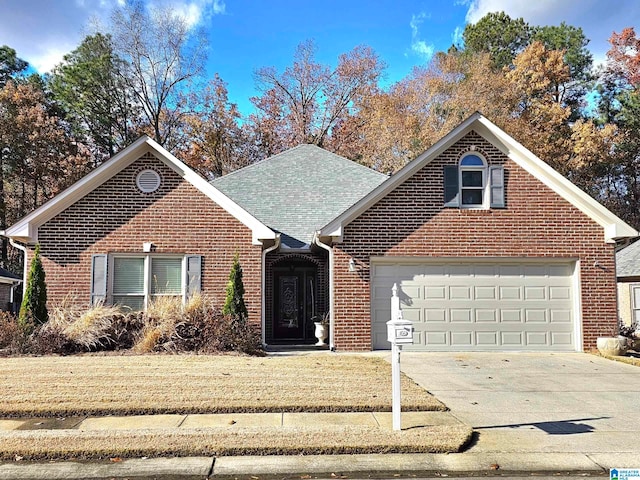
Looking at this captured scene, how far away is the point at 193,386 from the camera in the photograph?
8.67m

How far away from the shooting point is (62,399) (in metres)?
7.73

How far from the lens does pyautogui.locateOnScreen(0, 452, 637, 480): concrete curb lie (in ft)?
17.4

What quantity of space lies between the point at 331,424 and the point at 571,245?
9.60 meters

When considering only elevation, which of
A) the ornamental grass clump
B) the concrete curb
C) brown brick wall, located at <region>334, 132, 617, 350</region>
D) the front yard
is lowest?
the concrete curb

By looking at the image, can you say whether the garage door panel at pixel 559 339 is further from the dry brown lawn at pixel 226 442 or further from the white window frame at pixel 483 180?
the dry brown lawn at pixel 226 442

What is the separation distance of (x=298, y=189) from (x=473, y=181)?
18.7 ft

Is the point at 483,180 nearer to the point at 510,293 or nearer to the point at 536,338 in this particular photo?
the point at 510,293

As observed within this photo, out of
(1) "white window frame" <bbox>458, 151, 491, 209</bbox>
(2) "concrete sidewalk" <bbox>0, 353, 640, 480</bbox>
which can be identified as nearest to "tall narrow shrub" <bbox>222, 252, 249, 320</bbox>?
(2) "concrete sidewalk" <bbox>0, 353, 640, 480</bbox>

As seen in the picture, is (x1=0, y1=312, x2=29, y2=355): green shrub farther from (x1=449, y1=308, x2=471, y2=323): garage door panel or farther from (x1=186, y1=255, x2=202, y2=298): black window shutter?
(x1=449, y1=308, x2=471, y2=323): garage door panel

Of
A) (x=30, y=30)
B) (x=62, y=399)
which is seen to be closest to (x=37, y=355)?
(x=62, y=399)

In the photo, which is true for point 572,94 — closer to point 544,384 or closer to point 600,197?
point 600,197

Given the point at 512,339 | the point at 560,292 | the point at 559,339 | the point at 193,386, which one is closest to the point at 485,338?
the point at 512,339

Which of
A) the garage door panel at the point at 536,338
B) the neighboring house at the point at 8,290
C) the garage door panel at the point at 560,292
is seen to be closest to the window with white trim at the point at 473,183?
the garage door panel at the point at 560,292

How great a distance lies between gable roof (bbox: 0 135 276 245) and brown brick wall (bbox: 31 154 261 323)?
0.12 meters
